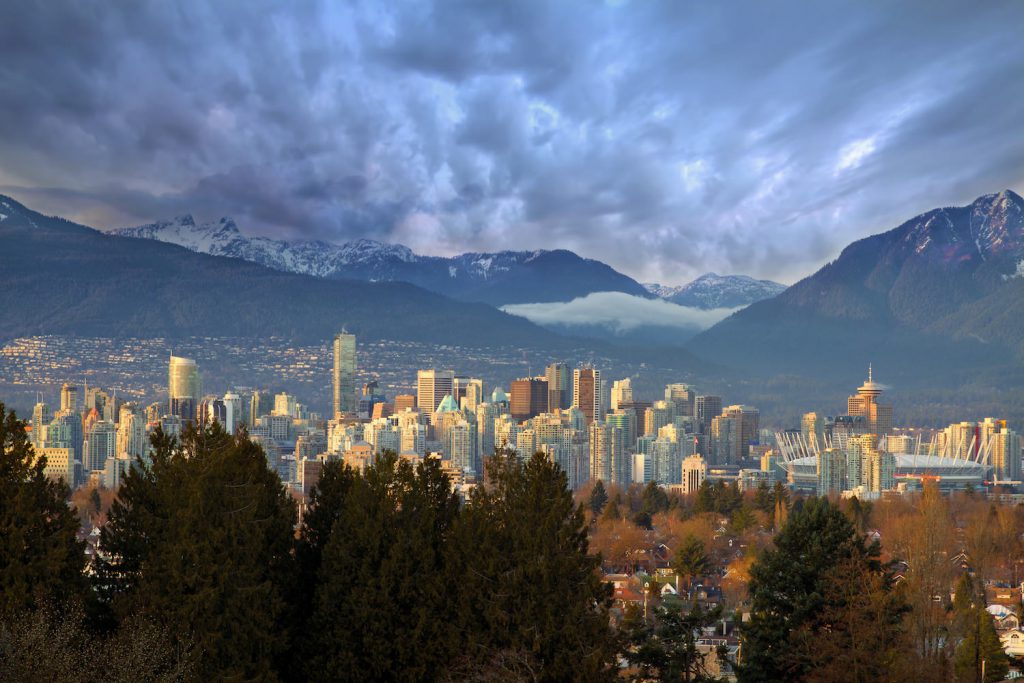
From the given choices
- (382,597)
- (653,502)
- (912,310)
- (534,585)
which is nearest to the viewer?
(534,585)

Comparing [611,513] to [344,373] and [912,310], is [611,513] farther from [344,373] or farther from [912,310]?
[912,310]

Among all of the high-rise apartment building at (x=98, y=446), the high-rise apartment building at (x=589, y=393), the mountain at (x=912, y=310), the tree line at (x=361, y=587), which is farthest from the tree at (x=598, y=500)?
the mountain at (x=912, y=310)

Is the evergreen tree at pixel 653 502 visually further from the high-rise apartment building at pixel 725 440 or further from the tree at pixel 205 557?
the high-rise apartment building at pixel 725 440

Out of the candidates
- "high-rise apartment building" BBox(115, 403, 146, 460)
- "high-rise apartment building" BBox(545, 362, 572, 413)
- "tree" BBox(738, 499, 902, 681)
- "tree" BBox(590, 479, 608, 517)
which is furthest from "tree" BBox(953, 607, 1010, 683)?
"high-rise apartment building" BBox(545, 362, 572, 413)

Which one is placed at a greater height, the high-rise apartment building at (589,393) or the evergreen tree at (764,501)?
the high-rise apartment building at (589,393)

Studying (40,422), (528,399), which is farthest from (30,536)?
(528,399)

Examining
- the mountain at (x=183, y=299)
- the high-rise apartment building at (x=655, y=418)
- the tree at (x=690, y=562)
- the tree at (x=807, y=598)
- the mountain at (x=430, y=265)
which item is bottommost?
the tree at (x=690, y=562)
